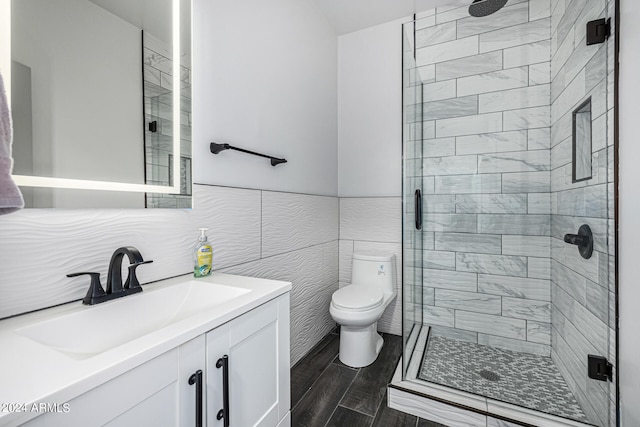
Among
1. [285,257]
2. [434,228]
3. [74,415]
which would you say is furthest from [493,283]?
[74,415]

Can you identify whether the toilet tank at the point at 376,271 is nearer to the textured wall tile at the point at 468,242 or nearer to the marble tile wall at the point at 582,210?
the textured wall tile at the point at 468,242

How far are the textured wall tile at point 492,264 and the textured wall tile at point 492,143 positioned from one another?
0.70 m

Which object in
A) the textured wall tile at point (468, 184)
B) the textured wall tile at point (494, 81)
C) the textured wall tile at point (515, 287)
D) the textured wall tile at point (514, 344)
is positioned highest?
the textured wall tile at point (494, 81)

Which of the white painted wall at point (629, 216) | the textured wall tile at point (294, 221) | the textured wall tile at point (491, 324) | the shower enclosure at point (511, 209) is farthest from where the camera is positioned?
the textured wall tile at point (491, 324)

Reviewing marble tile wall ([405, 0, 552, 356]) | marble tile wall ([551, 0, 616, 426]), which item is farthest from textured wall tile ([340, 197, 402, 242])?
marble tile wall ([551, 0, 616, 426])

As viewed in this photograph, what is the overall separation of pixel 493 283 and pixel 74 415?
2165 millimetres

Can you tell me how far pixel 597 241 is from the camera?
133 centimetres

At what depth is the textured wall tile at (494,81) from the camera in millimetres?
1855

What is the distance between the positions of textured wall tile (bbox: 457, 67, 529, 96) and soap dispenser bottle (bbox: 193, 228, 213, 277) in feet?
6.18

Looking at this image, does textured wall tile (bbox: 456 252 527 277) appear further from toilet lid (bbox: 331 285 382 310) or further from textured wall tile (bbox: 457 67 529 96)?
textured wall tile (bbox: 457 67 529 96)

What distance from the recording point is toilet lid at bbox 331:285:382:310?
1841 millimetres

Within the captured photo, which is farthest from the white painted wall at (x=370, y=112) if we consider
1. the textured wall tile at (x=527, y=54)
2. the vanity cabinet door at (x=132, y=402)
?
the vanity cabinet door at (x=132, y=402)

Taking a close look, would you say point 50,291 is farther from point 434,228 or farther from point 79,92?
point 434,228

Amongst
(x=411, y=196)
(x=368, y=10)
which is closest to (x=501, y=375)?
(x=411, y=196)
